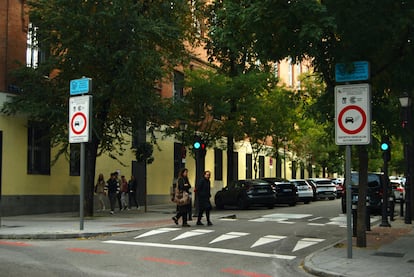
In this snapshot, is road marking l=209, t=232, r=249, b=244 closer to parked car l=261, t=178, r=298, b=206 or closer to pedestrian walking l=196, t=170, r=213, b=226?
pedestrian walking l=196, t=170, r=213, b=226

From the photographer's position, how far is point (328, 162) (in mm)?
50938

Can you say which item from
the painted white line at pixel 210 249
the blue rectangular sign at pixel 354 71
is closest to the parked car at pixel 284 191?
the painted white line at pixel 210 249

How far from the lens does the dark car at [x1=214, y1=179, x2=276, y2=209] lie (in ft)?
82.9

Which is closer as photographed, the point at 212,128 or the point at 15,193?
the point at 15,193

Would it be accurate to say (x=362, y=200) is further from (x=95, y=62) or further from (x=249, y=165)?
(x=249, y=165)

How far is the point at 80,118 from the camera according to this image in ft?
49.1

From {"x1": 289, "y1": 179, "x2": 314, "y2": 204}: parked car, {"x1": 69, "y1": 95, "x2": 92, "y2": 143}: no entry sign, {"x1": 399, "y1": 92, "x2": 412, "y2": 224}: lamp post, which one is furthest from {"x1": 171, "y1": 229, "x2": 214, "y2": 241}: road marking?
{"x1": 289, "y1": 179, "x2": 314, "y2": 204}: parked car

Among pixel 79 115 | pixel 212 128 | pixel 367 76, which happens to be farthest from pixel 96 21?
pixel 367 76

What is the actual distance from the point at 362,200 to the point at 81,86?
8117mm

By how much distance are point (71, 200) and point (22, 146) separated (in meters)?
3.65

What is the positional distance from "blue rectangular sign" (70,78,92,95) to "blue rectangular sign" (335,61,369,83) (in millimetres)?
7089

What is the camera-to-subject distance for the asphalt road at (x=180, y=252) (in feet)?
29.9

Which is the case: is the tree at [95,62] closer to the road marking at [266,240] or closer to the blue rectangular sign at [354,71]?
the road marking at [266,240]

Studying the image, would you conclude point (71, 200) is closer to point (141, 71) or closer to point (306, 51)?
point (141, 71)
